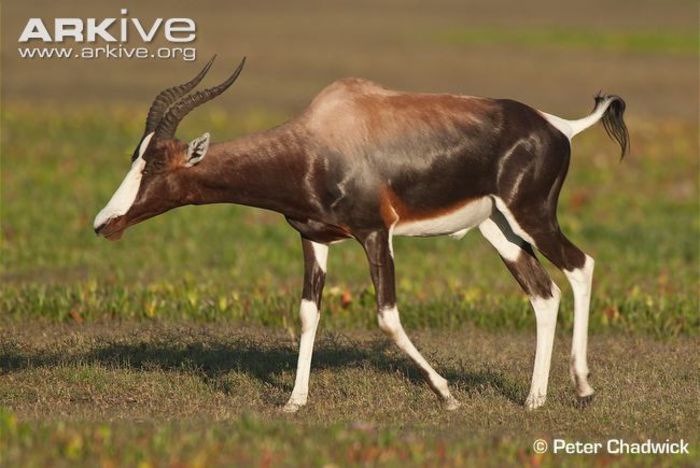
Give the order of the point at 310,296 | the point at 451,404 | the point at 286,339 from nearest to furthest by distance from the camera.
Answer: the point at 451,404, the point at 310,296, the point at 286,339

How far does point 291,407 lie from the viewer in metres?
9.91

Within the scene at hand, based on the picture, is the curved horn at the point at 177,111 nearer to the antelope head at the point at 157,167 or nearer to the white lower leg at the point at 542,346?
the antelope head at the point at 157,167

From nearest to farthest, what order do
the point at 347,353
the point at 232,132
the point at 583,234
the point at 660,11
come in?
1. the point at 347,353
2. the point at 583,234
3. the point at 232,132
4. the point at 660,11

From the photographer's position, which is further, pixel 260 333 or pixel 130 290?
pixel 130 290

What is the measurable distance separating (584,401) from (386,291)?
5.71ft

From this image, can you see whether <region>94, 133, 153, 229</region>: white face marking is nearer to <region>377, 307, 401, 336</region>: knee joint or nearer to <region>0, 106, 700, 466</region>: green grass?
<region>0, 106, 700, 466</region>: green grass

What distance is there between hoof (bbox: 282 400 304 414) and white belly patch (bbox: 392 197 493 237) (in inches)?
56.6

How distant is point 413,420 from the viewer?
9.50 meters

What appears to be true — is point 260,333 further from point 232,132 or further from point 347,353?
point 232,132

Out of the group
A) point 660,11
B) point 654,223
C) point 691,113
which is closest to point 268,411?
point 654,223

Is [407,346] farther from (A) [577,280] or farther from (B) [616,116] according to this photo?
(B) [616,116]

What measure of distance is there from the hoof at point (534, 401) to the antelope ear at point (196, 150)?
9.93 ft

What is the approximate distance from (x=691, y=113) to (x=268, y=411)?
90.5 feet

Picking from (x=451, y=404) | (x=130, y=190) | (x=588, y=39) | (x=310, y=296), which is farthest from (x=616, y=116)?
(x=588, y=39)
